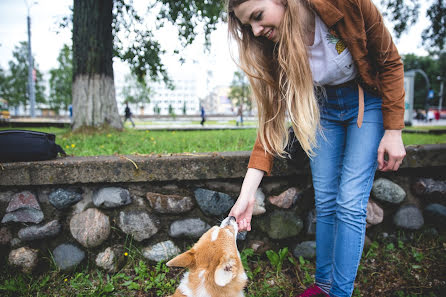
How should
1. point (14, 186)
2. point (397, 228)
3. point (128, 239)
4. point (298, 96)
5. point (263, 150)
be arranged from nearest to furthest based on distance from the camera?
point (298, 96)
point (263, 150)
point (14, 186)
point (128, 239)
point (397, 228)

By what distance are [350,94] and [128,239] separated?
2.18m

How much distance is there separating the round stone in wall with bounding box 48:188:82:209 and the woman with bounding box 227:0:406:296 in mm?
1500

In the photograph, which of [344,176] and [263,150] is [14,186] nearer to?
[263,150]

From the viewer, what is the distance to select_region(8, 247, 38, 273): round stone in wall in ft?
7.63

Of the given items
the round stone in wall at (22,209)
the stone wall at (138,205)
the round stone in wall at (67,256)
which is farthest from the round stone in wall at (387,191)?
the round stone in wall at (22,209)

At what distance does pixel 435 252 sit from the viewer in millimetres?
2615

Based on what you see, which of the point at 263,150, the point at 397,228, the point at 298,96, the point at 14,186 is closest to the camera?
the point at 298,96

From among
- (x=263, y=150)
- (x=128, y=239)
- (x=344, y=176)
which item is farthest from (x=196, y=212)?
(x=344, y=176)

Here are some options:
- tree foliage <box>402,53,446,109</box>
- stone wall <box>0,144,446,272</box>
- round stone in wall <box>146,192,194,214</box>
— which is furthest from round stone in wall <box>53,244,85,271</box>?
tree foliage <box>402,53,446,109</box>

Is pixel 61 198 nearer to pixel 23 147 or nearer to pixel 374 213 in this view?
pixel 23 147

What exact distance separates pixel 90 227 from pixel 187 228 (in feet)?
2.75

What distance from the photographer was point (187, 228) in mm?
2498

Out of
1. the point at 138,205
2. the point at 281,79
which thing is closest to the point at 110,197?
the point at 138,205

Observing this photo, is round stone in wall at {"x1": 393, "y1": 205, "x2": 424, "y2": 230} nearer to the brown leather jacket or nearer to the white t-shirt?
the brown leather jacket
